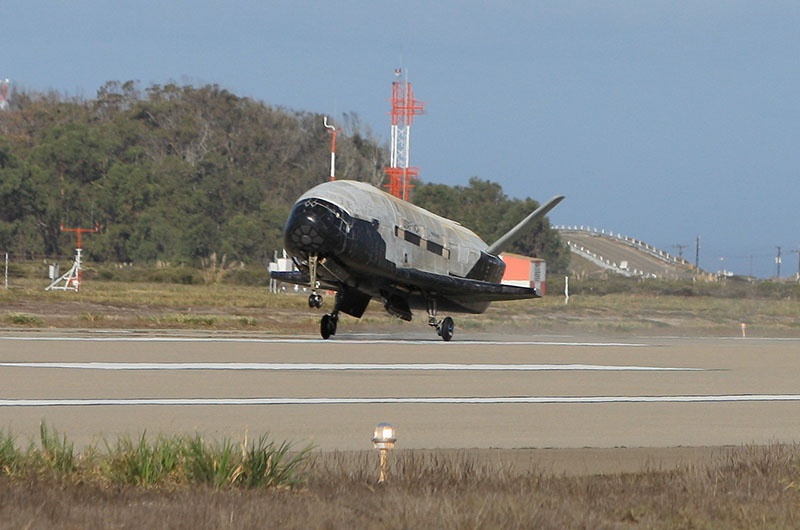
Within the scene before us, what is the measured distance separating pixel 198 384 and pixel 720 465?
9.00 meters

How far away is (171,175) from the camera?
353 ft

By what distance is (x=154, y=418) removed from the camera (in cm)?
1435

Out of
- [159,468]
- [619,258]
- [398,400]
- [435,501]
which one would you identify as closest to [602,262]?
[619,258]

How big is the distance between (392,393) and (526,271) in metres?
43.7

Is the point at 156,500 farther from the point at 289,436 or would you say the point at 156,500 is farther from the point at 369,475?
the point at 289,436

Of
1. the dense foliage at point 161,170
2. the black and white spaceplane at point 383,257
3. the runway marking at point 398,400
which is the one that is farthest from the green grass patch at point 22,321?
the dense foliage at point 161,170

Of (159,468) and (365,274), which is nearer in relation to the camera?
(159,468)

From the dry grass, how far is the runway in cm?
240

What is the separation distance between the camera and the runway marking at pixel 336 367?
68.4ft

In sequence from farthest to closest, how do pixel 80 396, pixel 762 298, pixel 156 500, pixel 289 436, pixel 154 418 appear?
pixel 762 298, pixel 80 396, pixel 154 418, pixel 289 436, pixel 156 500

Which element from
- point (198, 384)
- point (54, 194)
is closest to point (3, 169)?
point (54, 194)

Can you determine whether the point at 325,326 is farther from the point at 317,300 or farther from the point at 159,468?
the point at 159,468

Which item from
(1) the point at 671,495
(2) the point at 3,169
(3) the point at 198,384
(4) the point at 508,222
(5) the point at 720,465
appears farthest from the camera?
(4) the point at 508,222

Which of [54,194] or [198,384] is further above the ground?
[54,194]
